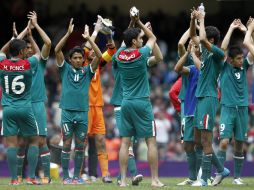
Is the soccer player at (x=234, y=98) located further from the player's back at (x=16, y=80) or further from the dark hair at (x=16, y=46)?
the dark hair at (x=16, y=46)

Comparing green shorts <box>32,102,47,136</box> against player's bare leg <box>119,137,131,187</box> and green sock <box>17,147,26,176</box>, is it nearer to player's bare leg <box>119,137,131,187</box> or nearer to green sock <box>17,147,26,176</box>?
green sock <box>17,147,26,176</box>

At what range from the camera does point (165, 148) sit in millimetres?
27406

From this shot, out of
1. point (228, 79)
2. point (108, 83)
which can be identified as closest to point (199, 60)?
point (228, 79)

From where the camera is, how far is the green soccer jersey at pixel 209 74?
16422 millimetres

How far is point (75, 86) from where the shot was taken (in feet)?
56.4

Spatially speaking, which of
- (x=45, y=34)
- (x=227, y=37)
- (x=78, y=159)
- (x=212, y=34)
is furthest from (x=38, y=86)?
(x=227, y=37)

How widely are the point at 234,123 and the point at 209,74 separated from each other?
44.1 inches

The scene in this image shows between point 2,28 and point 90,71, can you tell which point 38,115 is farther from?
point 2,28

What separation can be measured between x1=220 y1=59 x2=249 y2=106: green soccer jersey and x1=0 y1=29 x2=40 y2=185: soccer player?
3294mm

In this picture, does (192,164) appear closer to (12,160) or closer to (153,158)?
(153,158)

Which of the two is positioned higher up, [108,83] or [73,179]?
[108,83]

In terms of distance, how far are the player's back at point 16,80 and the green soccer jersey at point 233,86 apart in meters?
3.40

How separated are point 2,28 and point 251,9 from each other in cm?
825

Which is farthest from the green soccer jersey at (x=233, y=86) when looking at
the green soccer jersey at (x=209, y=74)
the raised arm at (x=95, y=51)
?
the raised arm at (x=95, y=51)
